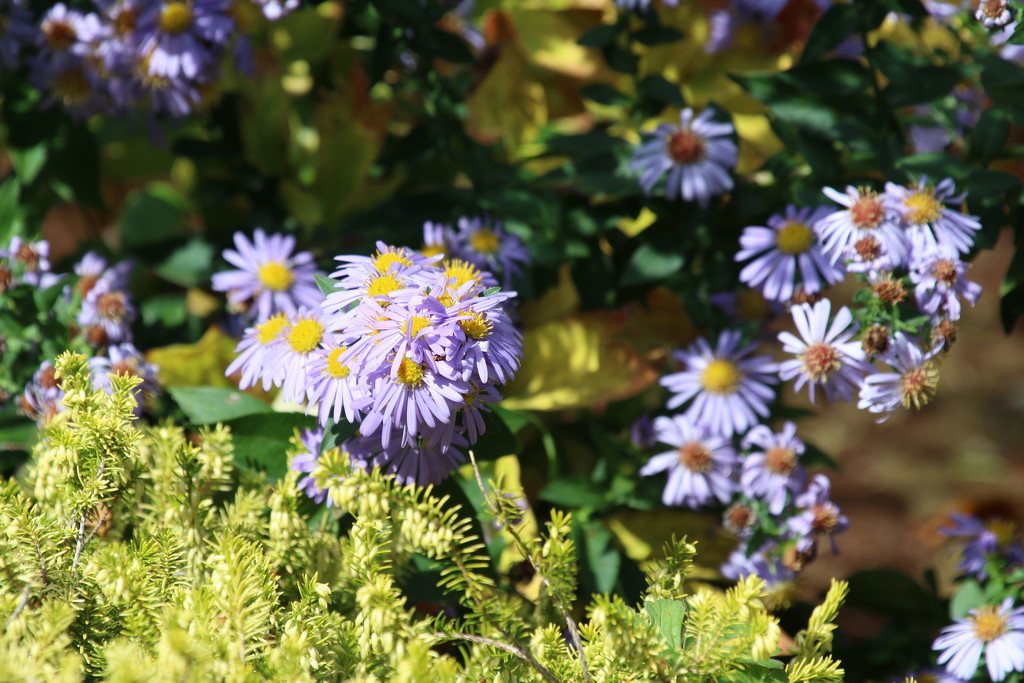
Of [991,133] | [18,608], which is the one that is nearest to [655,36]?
[991,133]

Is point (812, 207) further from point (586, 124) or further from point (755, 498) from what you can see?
point (586, 124)

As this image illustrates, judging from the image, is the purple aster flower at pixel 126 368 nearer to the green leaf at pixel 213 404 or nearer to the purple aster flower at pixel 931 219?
the green leaf at pixel 213 404

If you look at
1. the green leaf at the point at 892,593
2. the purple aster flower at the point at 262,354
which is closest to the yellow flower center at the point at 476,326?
the purple aster flower at the point at 262,354

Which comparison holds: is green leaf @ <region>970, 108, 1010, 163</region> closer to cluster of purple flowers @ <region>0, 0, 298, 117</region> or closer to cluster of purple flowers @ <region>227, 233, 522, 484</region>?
cluster of purple flowers @ <region>227, 233, 522, 484</region>

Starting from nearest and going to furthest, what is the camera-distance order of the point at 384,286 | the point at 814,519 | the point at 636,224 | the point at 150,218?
1. the point at 384,286
2. the point at 814,519
3. the point at 636,224
4. the point at 150,218

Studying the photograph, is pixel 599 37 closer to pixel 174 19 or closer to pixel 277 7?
pixel 277 7

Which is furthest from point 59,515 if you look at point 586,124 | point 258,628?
point 586,124

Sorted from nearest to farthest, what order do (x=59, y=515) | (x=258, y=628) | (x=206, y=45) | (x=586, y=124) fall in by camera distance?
1. (x=258, y=628)
2. (x=59, y=515)
3. (x=206, y=45)
4. (x=586, y=124)
